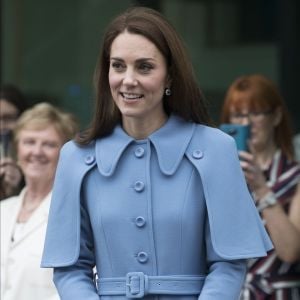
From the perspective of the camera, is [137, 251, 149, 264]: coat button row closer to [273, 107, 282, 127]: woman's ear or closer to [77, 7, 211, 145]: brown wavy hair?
[77, 7, 211, 145]: brown wavy hair

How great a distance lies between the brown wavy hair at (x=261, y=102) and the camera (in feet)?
17.6

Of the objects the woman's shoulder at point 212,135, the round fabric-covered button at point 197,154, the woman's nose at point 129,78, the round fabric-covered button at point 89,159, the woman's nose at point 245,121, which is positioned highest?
the woman's nose at point 129,78

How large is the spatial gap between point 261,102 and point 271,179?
416 millimetres

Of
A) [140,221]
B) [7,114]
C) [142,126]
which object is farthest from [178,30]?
[140,221]

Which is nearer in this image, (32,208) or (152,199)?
(152,199)

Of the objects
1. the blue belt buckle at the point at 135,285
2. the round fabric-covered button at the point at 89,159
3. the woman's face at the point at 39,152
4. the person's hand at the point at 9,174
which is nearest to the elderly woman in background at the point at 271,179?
the woman's face at the point at 39,152

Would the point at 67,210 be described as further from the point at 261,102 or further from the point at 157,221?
the point at 261,102

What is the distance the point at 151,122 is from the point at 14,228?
175cm

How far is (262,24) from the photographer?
25.1 ft

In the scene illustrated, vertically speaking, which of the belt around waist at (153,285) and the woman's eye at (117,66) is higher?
the woman's eye at (117,66)

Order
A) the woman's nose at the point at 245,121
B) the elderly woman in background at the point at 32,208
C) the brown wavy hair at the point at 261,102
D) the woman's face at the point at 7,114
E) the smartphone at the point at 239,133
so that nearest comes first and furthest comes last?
1. the elderly woman in background at the point at 32,208
2. the smartphone at the point at 239,133
3. the woman's nose at the point at 245,121
4. the brown wavy hair at the point at 261,102
5. the woman's face at the point at 7,114

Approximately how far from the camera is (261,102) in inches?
211

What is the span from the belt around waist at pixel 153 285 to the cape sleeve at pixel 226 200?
0.46 feet

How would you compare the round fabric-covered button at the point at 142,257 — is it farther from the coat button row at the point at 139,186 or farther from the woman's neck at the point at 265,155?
the woman's neck at the point at 265,155
